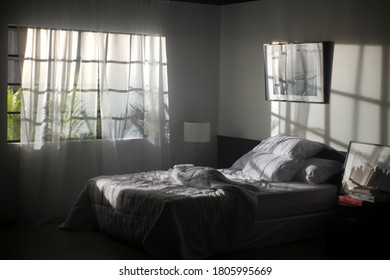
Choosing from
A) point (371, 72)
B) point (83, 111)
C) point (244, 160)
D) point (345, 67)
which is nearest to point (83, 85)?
point (83, 111)

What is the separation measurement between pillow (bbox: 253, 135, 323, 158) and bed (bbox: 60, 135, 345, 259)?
0.03 ft

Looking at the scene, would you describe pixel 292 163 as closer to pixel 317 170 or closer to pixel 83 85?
pixel 317 170

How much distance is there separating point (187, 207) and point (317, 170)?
1.60m

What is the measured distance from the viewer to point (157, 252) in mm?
5230

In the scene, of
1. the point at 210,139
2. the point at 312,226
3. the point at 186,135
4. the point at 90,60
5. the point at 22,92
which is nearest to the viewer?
the point at 312,226

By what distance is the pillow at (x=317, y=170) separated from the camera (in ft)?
20.3

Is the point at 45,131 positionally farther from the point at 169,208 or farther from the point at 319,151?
the point at 319,151

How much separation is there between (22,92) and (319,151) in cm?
313

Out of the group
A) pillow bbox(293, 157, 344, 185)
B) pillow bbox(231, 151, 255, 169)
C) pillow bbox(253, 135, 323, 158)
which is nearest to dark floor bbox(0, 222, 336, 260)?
pillow bbox(293, 157, 344, 185)

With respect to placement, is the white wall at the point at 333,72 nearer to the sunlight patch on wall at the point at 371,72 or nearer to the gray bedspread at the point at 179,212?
the sunlight patch on wall at the point at 371,72

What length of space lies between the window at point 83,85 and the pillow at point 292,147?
1.40 m

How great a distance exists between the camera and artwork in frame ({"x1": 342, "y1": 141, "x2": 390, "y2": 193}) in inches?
229

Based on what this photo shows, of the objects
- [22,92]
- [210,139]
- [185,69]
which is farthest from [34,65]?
[210,139]
